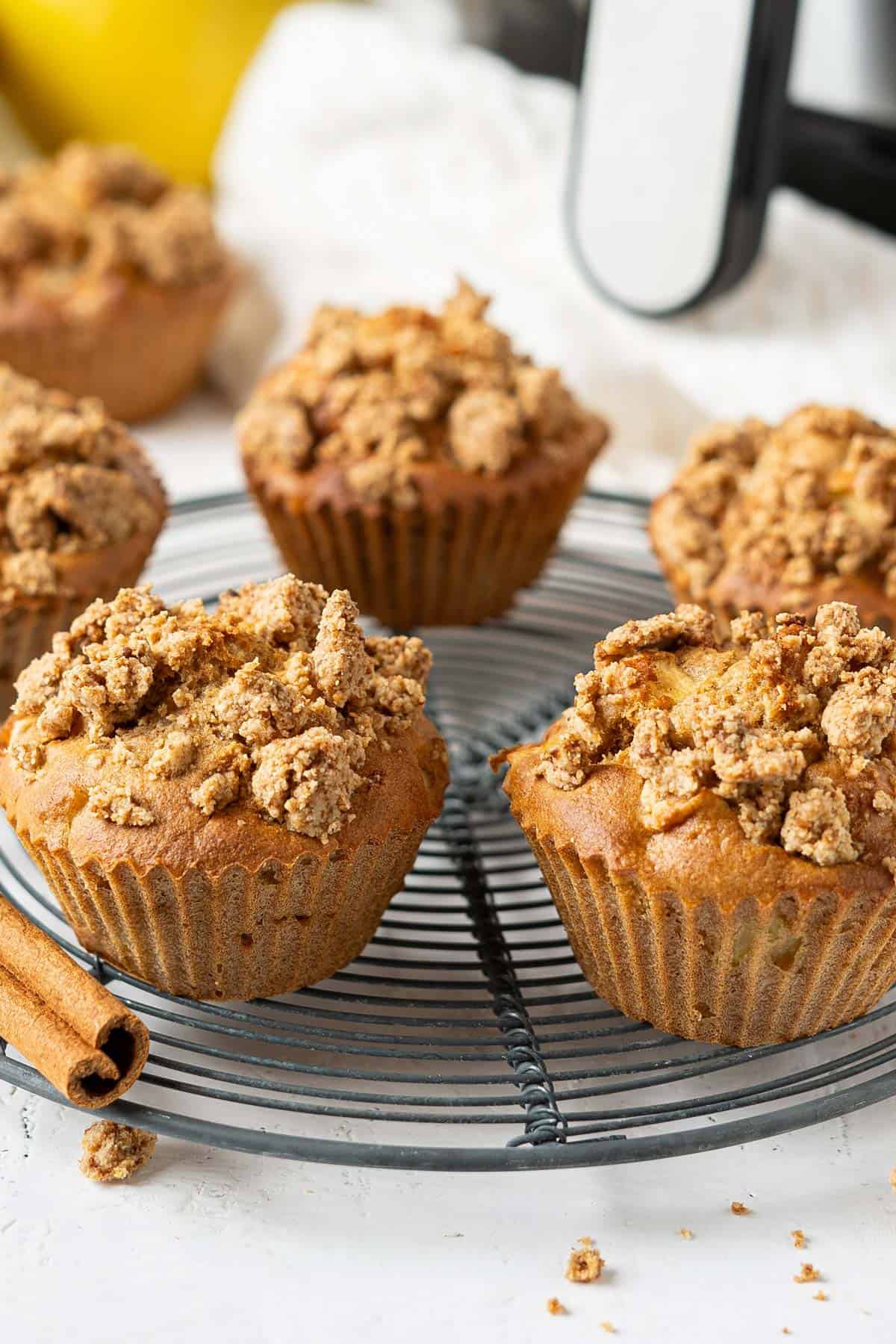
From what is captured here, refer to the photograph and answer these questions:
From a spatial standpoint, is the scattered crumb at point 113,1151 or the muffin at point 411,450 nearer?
the scattered crumb at point 113,1151

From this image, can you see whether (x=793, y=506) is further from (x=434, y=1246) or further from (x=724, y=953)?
(x=434, y=1246)

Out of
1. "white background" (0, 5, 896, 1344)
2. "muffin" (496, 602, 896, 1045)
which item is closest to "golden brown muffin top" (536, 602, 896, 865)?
"muffin" (496, 602, 896, 1045)

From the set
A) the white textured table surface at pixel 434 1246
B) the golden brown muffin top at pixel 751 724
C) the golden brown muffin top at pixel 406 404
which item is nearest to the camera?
the white textured table surface at pixel 434 1246

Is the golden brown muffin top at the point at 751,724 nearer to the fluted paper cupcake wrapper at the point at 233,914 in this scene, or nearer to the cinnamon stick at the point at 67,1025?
the fluted paper cupcake wrapper at the point at 233,914

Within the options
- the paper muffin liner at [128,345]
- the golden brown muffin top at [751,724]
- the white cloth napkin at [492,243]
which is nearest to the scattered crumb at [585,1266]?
the golden brown muffin top at [751,724]

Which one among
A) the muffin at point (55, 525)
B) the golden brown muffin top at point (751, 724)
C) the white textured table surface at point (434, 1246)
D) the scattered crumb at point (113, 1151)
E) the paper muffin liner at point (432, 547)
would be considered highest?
the golden brown muffin top at point (751, 724)

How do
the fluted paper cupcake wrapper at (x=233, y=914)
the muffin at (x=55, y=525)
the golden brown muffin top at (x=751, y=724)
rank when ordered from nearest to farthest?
1. the golden brown muffin top at (x=751, y=724)
2. the fluted paper cupcake wrapper at (x=233, y=914)
3. the muffin at (x=55, y=525)

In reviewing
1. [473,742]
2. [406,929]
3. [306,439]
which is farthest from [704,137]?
[406,929]
